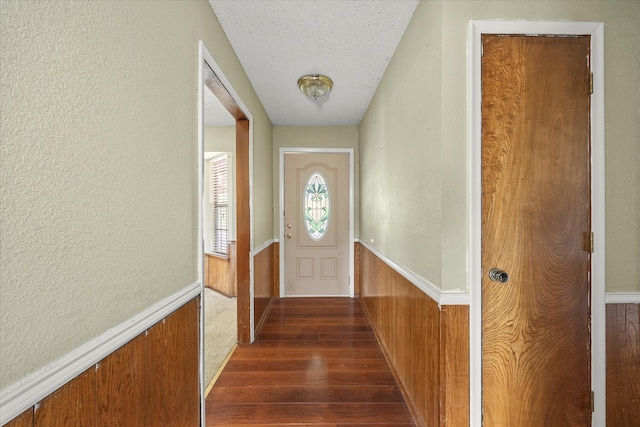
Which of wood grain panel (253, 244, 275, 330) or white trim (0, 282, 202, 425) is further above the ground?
white trim (0, 282, 202, 425)

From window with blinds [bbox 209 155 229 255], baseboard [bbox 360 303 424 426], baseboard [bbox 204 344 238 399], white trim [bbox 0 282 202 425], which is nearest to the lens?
white trim [bbox 0 282 202 425]

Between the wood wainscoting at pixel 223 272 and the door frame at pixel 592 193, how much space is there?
325cm

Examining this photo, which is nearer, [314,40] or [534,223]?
[534,223]

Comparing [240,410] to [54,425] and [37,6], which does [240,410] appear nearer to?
[54,425]

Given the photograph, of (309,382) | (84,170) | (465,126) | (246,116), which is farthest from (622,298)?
(246,116)

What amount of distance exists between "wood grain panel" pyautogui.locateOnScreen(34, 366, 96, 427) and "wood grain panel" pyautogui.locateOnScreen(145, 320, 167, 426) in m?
0.25

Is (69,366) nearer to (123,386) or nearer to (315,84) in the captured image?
(123,386)

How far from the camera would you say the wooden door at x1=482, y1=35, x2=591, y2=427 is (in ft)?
4.53

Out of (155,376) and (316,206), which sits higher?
(316,206)

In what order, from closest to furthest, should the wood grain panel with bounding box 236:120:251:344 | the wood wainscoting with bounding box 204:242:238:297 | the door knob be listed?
the door knob < the wood grain panel with bounding box 236:120:251:344 < the wood wainscoting with bounding box 204:242:238:297

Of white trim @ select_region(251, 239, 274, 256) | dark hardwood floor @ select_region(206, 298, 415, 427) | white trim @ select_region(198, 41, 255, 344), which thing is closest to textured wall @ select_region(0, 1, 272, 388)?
white trim @ select_region(198, 41, 255, 344)

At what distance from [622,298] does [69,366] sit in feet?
7.23

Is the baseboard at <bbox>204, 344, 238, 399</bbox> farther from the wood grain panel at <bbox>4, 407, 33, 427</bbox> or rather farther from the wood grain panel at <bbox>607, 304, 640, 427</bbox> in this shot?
the wood grain panel at <bbox>607, 304, 640, 427</bbox>

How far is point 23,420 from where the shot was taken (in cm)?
63
